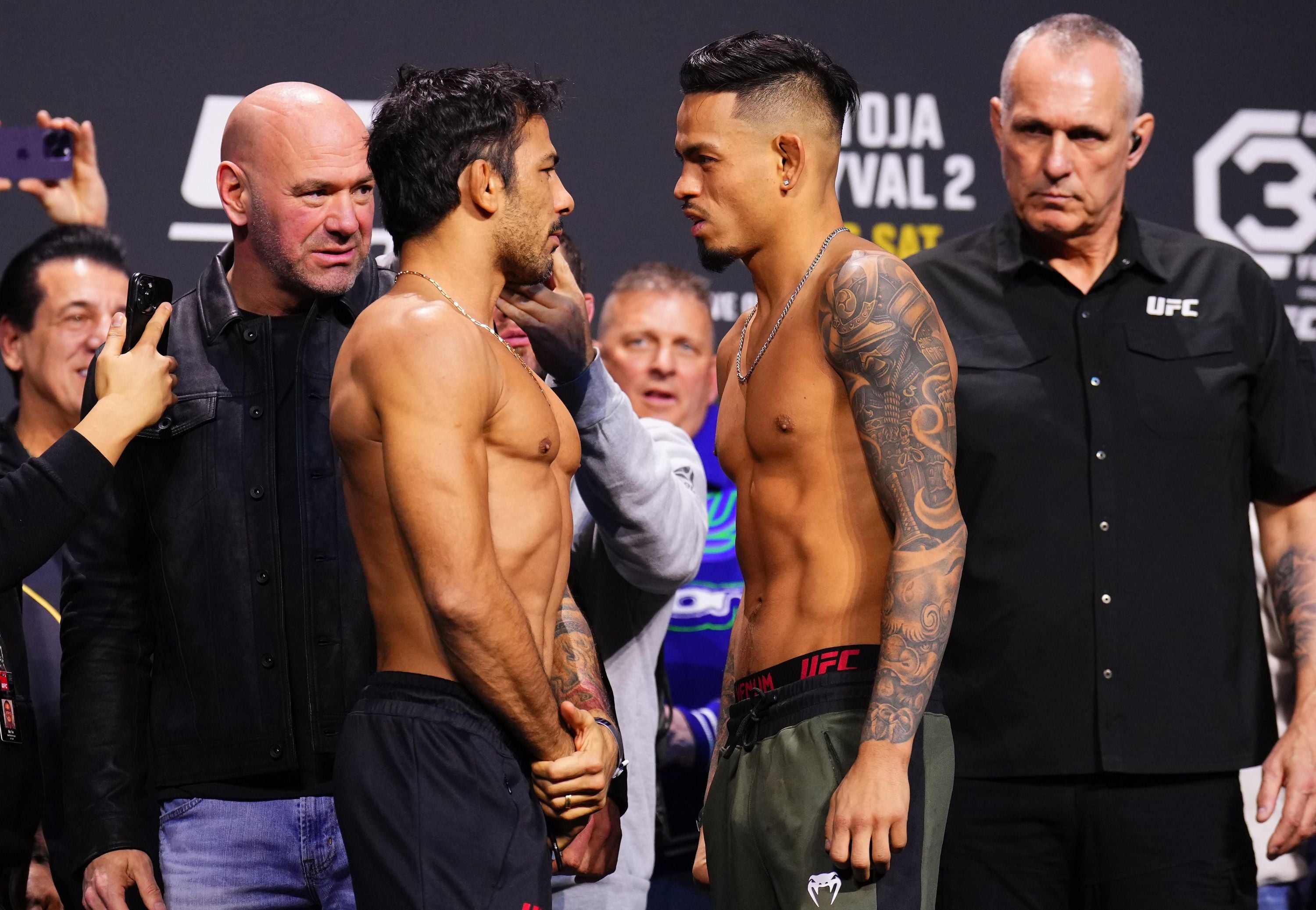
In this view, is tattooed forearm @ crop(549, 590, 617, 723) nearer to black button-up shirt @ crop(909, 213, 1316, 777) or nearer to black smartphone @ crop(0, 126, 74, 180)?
black button-up shirt @ crop(909, 213, 1316, 777)

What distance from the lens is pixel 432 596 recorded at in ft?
Result: 5.95

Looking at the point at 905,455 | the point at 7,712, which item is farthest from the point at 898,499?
the point at 7,712

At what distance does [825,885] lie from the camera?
6.12ft

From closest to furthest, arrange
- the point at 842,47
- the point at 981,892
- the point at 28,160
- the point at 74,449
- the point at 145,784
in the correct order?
1. the point at 74,449
2. the point at 145,784
3. the point at 981,892
4. the point at 28,160
5. the point at 842,47

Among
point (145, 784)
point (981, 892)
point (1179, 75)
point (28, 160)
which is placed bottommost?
point (981, 892)

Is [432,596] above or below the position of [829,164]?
below

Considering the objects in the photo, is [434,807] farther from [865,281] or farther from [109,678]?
[865,281]

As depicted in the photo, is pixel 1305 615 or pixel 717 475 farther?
pixel 717 475

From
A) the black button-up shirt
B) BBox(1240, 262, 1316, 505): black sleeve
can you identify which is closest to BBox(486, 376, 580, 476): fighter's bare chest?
the black button-up shirt

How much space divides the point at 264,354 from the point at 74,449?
332 millimetres

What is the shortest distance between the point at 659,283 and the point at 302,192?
1.47 meters

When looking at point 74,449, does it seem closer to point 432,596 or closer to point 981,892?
point 432,596

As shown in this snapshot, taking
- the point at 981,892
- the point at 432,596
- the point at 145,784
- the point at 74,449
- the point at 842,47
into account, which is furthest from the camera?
the point at 842,47

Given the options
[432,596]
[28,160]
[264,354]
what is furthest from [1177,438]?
[28,160]
